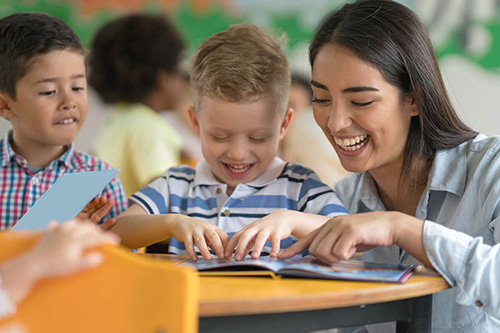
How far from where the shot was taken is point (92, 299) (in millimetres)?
693

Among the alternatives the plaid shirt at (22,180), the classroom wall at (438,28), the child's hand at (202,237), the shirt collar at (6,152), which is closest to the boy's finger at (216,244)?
the child's hand at (202,237)

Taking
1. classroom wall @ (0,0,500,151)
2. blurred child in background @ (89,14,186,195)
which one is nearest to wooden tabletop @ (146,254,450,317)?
blurred child in background @ (89,14,186,195)

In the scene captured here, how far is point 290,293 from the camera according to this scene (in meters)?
0.79

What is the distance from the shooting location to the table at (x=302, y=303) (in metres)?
0.75

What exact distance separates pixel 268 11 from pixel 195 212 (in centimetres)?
321

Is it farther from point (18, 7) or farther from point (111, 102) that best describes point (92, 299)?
point (18, 7)

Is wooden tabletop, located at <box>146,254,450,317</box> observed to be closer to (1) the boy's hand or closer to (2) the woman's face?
(1) the boy's hand

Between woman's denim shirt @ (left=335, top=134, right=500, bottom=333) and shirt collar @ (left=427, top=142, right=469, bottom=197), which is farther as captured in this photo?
shirt collar @ (left=427, top=142, right=469, bottom=197)

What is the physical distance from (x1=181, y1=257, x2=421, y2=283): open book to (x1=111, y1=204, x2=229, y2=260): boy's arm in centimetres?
5

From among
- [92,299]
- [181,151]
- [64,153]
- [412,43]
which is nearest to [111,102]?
[181,151]

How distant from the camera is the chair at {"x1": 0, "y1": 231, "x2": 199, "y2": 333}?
67 centimetres

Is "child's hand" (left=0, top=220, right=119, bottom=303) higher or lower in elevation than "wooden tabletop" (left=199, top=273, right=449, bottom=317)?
higher

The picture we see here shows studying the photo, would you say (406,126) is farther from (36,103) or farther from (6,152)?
(6,152)

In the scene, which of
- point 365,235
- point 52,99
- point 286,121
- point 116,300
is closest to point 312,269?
point 365,235
